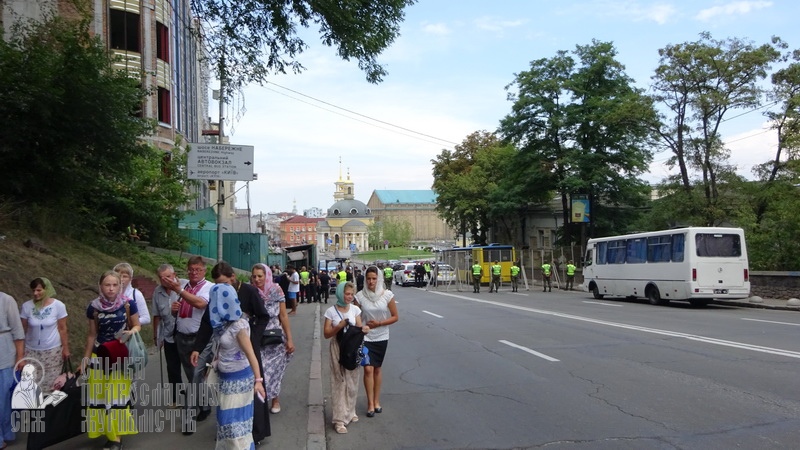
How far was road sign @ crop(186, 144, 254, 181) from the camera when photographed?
507 inches

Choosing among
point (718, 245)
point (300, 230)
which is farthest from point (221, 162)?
point (300, 230)

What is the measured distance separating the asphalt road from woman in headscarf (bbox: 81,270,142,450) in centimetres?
41

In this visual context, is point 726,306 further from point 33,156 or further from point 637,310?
point 33,156

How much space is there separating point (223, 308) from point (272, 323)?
1885 millimetres

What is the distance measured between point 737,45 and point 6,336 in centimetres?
2989

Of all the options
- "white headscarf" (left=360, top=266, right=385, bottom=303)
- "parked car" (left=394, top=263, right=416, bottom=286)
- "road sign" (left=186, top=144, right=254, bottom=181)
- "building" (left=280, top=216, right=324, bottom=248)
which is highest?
"building" (left=280, top=216, right=324, bottom=248)

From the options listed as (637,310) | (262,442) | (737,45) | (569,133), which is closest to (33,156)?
(262,442)

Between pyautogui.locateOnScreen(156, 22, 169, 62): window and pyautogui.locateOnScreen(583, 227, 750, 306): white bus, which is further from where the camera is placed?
pyautogui.locateOnScreen(156, 22, 169, 62): window

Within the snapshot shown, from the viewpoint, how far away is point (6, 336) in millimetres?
A: 5977

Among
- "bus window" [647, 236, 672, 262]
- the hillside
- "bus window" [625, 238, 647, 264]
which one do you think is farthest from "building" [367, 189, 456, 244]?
the hillside

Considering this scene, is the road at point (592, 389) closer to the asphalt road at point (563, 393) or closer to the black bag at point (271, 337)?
the asphalt road at point (563, 393)

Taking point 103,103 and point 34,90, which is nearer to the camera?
point 34,90

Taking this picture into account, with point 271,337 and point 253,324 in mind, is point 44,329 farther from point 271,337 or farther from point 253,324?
point 271,337

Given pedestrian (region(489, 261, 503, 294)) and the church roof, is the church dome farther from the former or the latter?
pedestrian (region(489, 261, 503, 294))
